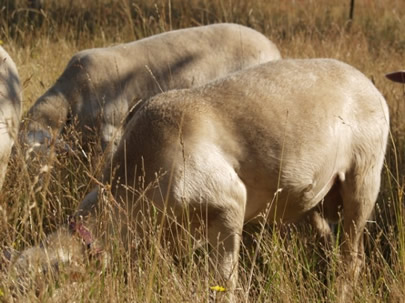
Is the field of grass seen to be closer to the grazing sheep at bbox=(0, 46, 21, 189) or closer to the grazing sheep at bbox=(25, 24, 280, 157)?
the grazing sheep at bbox=(0, 46, 21, 189)

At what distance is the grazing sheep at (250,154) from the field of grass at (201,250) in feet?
0.39

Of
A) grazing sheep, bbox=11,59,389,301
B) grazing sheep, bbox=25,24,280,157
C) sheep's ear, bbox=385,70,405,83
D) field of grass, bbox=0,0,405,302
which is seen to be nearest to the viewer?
field of grass, bbox=0,0,405,302

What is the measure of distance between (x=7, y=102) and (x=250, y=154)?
1394mm

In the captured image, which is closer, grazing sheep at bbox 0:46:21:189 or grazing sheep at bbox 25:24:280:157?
grazing sheep at bbox 0:46:21:189

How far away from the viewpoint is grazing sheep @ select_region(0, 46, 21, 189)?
3.81 meters

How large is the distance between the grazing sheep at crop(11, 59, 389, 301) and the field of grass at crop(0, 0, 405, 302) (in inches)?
4.7

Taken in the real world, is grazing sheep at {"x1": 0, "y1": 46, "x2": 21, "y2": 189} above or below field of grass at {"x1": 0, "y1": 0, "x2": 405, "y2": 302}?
above

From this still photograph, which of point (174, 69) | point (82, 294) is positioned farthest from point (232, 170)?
point (174, 69)

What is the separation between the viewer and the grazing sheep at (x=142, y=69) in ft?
18.1

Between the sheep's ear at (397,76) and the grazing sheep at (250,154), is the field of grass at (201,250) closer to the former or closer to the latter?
the grazing sheep at (250,154)

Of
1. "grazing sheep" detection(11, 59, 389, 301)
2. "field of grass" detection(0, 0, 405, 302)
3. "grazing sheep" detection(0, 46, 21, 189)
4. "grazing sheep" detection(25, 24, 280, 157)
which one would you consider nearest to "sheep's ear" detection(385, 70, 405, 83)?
"grazing sheep" detection(11, 59, 389, 301)

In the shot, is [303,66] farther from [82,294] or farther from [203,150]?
[82,294]

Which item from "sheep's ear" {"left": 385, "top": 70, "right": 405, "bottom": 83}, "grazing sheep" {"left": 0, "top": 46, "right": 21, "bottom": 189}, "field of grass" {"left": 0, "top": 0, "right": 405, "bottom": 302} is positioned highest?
"sheep's ear" {"left": 385, "top": 70, "right": 405, "bottom": 83}

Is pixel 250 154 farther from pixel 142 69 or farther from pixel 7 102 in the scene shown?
pixel 142 69
